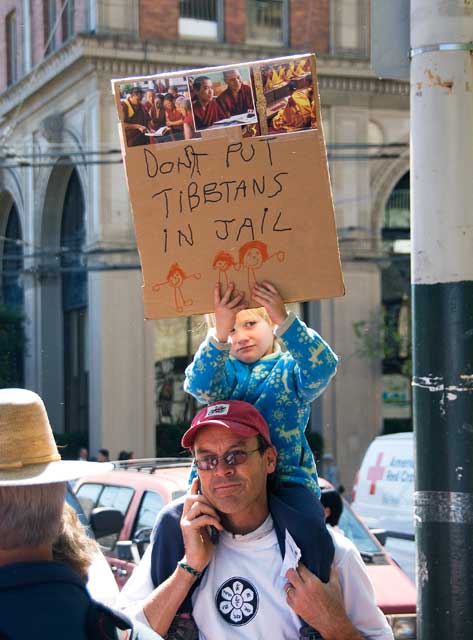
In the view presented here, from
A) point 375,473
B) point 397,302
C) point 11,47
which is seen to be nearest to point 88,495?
point 375,473

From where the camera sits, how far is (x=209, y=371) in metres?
3.84

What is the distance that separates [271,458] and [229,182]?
0.98m

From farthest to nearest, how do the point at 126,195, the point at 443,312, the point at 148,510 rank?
the point at 126,195
the point at 148,510
the point at 443,312

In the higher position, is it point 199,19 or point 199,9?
point 199,9

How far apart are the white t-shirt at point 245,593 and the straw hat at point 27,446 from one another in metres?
1.18

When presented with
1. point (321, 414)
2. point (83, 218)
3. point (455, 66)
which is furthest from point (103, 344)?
point (455, 66)

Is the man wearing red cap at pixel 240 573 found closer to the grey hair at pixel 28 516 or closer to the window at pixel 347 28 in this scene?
the grey hair at pixel 28 516

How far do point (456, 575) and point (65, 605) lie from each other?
2924 mm

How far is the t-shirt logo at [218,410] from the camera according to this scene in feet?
11.9

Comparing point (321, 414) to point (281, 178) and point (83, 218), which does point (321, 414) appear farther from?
point (281, 178)

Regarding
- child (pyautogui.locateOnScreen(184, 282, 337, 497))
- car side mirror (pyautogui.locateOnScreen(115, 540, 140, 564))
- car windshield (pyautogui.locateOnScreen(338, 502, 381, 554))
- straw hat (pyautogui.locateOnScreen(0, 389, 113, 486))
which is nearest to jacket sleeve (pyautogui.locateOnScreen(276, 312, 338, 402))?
child (pyautogui.locateOnScreen(184, 282, 337, 497))

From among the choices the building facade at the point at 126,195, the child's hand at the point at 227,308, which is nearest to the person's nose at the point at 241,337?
the child's hand at the point at 227,308

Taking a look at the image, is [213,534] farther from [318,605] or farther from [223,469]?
[318,605]

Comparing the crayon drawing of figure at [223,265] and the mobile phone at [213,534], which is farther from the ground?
the crayon drawing of figure at [223,265]
